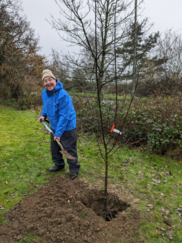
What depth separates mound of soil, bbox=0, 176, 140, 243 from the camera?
218cm

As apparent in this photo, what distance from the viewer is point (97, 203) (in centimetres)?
301

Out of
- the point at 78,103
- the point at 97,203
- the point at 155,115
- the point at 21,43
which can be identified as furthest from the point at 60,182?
the point at 21,43

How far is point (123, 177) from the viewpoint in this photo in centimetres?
395

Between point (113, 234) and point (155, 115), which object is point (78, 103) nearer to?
point (155, 115)

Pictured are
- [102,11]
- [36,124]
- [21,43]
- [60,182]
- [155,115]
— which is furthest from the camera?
[21,43]

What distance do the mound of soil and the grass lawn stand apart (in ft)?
0.54

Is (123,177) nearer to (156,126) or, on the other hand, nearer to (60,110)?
(156,126)

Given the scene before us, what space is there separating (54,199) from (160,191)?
2208 mm

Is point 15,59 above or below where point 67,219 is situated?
above

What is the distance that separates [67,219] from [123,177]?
1959 millimetres

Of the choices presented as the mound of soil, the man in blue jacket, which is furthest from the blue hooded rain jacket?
the mound of soil

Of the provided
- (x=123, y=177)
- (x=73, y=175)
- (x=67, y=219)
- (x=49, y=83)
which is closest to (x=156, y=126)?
(x=123, y=177)

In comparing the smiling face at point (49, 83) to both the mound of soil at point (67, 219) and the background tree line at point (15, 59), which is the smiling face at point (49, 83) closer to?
the mound of soil at point (67, 219)

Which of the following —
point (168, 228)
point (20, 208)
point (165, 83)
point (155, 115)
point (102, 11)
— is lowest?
point (168, 228)
